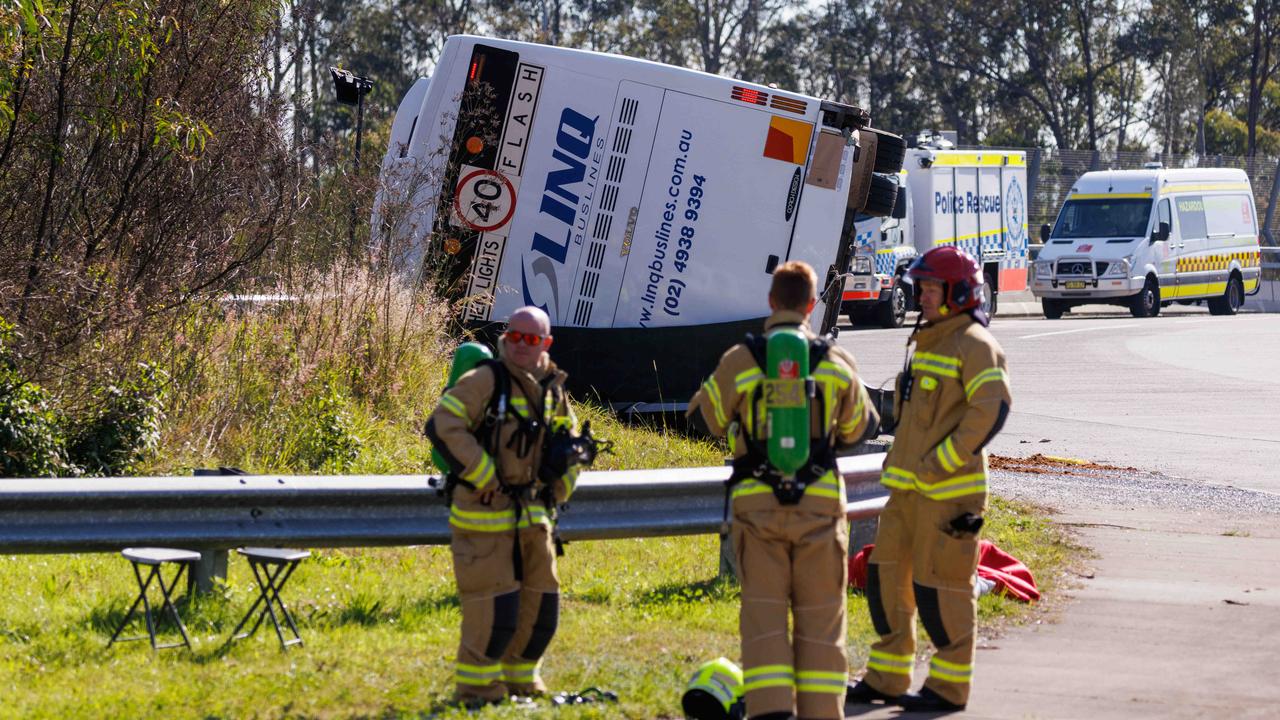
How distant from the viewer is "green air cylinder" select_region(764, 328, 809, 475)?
5.18m

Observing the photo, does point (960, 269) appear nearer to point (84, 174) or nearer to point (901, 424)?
point (901, 424)

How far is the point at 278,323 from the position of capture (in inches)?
438

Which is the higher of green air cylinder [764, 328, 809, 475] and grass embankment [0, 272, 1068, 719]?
green air cylinder [764, 328, 809, 475]

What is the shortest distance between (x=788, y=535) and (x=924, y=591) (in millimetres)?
859

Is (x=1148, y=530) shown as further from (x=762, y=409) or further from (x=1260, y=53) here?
(x=1260, y=53)

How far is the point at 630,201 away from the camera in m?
12.6

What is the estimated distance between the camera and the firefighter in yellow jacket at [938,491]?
18.8ft

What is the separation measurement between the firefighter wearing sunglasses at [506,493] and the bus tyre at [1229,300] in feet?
98.1

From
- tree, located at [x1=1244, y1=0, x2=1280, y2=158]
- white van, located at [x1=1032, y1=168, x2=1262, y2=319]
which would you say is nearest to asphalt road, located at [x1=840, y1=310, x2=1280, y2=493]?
white van, located at [x1=1032, y1=168, x2=1262, y2=319]

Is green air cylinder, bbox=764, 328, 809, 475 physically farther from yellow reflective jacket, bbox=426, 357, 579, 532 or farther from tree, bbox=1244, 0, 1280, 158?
tree, bbox=1244, 0, 1280, 158

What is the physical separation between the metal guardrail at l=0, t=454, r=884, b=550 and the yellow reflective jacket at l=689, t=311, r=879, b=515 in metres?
1.14

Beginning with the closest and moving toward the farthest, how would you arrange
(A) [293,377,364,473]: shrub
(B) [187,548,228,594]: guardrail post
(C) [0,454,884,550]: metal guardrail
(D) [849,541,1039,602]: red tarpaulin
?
(C) [0,454,884,550]: metal guardrail → (B) [187,548,228,594]: guardrail post → (D) [849,541,1039,602]: red tarpaulin → (A) [293,377,364,473]: shrub

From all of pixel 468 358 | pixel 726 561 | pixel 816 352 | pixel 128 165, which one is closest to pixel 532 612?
pixel 468 358

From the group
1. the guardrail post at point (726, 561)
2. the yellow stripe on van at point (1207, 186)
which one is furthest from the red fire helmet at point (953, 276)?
the yellow stripe on van at point (1207, 186)
